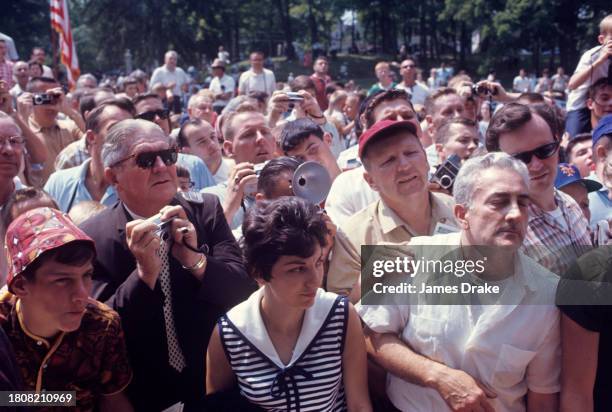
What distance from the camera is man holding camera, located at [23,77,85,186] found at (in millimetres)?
5355

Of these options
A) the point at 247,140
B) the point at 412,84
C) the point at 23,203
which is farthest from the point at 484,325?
the point at 412,84

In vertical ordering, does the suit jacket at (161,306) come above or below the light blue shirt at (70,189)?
below

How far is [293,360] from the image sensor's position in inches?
92.0

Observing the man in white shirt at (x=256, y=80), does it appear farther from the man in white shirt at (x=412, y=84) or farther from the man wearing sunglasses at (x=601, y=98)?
the man wearing sunglasses at (x=601, y=98)

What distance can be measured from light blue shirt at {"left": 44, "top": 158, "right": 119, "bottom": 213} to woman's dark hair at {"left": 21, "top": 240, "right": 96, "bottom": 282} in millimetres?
1627

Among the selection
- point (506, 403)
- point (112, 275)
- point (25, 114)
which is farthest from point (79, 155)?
point (506, 403)

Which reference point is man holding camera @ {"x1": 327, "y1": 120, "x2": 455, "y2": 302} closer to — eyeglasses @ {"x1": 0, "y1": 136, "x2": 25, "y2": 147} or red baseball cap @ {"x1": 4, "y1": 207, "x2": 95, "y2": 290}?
red baseball cap @ {"x1": 4, "y1": 207, "x2": 95, "y2": 290}

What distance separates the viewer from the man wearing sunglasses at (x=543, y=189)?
271cm

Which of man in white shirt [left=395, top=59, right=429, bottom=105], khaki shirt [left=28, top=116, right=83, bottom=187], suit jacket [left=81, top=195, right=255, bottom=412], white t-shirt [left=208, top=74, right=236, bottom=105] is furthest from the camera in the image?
white t-shirt [left=208, top=74, right=236, bottom=105]

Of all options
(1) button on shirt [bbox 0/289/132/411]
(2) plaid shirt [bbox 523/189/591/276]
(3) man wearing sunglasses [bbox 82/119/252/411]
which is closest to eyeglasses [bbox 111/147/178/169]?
(3) man wearing sunglasses [bbox 82/119/252/411]

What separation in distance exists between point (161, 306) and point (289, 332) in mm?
500

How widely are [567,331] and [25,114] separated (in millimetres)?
4664

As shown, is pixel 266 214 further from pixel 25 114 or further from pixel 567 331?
pixel 25 114

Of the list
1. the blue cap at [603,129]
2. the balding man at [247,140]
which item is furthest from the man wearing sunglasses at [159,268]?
the blue cap at [603,129]
